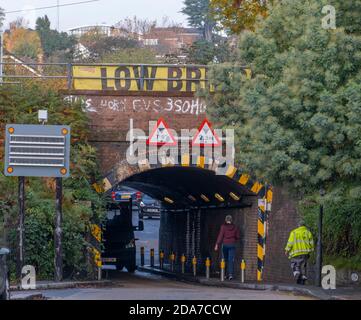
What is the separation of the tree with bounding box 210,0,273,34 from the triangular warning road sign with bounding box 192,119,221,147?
12.0 feet

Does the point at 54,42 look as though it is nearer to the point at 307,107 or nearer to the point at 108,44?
the point at 108,44

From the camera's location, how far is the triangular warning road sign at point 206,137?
93.4ft

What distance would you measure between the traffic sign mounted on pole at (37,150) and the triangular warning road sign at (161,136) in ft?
16.2

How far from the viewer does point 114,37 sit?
83375mm

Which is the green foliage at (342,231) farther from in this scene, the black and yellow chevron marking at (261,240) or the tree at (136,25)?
the tree at (136,25)

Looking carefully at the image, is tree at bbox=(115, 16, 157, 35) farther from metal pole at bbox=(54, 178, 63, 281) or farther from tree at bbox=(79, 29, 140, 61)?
metal pole at bbox=(54, 178, 63, 281)

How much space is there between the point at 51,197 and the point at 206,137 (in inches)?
188

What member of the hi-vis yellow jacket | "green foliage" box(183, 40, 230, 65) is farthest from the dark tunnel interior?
"green foliage" box(183, 40, 230, 65)

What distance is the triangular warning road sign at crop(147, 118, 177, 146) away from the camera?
93.6 feet

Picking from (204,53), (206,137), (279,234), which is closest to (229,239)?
(279,234)

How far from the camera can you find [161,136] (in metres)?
28.7

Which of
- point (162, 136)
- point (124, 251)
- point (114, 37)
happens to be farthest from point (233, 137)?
point (114, 37)

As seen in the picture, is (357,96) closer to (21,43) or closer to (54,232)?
(54,232)

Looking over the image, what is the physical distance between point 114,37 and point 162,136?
55.7 m
